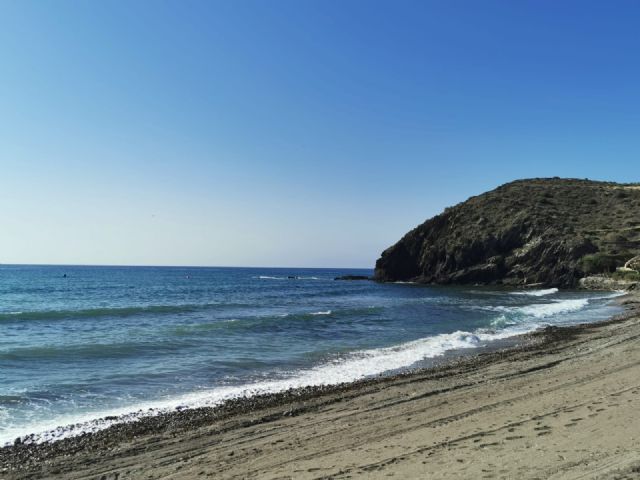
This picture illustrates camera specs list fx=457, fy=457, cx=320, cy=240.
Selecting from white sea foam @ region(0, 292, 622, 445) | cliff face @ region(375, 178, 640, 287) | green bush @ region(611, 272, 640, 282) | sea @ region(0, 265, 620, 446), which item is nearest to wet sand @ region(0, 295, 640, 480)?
white sea foam @ region(0, 292, 622, 445)

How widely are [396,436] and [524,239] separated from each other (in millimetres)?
63301

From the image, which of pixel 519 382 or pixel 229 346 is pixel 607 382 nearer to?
pixel 519 382

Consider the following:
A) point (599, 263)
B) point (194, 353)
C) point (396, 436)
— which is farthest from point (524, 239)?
point (396, 436)

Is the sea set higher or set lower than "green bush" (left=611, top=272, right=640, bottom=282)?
lower

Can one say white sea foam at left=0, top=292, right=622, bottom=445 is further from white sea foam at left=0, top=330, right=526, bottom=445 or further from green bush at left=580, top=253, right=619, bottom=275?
green bush at left=580, top=253, right=619, bottom=275

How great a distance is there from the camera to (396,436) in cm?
820

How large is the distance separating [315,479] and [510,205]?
7651cm

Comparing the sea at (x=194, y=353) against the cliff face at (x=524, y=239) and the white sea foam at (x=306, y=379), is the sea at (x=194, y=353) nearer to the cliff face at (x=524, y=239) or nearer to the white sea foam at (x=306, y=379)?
the white sea foam at (x=306, y=379)

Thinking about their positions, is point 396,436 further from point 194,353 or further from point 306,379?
point 194,353

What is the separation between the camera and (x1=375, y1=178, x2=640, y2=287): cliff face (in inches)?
2320

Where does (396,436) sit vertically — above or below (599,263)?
below

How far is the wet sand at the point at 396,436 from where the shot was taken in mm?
6559

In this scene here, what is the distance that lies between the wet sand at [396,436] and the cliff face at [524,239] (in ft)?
169

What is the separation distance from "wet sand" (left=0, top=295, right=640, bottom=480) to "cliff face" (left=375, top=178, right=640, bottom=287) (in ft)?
169
